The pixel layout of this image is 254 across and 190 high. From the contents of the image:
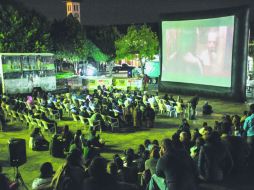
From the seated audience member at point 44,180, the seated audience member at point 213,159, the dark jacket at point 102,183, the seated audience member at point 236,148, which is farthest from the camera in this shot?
the seated audience member at point 236,148

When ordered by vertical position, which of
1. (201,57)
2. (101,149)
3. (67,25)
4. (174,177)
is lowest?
(101,149)

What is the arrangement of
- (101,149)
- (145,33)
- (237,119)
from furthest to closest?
(145,33) < (101,149) < (237,119)

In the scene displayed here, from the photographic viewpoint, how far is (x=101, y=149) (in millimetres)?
11328

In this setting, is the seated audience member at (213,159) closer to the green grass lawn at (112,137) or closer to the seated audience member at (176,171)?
the seated audience member at (176,171)

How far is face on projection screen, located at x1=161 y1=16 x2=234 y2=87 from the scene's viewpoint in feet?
71.4

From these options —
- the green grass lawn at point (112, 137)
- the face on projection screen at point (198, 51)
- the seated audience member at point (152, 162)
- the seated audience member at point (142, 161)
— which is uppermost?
the face on projection screen at point (198, 51)

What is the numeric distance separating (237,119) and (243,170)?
3.19m

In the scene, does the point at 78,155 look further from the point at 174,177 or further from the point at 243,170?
the point at 243,170

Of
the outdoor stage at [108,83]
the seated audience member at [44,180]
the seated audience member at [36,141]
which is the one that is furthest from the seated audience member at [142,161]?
the outdoor stage at [108,83]

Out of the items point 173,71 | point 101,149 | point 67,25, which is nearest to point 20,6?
point 67,25

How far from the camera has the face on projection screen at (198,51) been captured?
21.8 meters

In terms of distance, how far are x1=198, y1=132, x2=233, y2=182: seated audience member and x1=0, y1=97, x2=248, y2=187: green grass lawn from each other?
509 cm

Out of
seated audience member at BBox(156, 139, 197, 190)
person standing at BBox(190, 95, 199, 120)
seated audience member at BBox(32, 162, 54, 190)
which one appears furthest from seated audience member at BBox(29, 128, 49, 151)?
seated audience member at BBox(156, 139, 197, 190)

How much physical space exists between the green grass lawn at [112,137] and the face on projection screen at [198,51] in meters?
3.47
